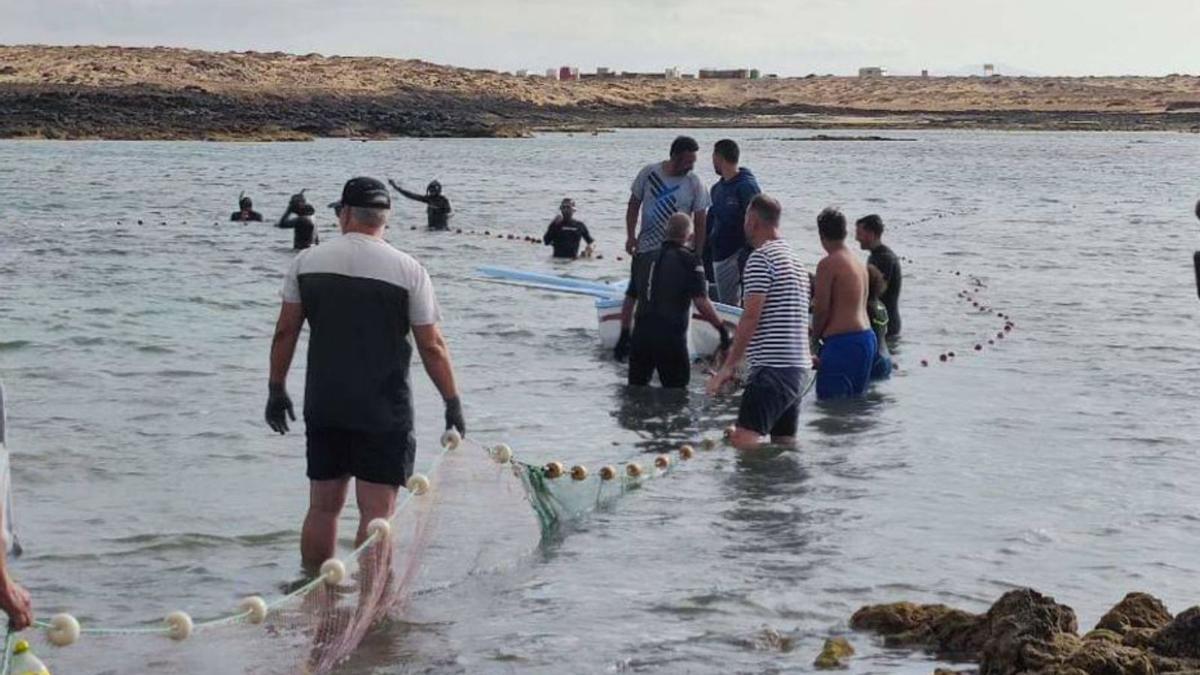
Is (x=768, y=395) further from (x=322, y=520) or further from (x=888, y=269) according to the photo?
(x=888, y=269)

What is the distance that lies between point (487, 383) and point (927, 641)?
8.27m

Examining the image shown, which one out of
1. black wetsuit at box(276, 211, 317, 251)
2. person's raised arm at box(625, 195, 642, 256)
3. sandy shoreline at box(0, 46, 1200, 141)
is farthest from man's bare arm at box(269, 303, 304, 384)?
sandy shoreline at box(0, 46, 1200, 141)

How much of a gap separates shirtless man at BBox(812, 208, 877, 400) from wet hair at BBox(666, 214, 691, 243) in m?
1.07

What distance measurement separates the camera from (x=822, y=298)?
39.8 ft

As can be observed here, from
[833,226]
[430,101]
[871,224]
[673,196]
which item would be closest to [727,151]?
[673,196]

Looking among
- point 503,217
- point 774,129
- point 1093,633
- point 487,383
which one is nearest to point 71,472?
point 487,383

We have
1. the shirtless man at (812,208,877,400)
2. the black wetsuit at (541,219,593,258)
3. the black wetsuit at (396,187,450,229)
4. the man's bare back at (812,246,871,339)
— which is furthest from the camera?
the black wetsuit at (396,187,450,229)

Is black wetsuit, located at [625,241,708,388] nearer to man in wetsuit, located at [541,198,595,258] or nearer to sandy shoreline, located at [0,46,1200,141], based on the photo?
man in wetsuit, located at [541,198,595,258]

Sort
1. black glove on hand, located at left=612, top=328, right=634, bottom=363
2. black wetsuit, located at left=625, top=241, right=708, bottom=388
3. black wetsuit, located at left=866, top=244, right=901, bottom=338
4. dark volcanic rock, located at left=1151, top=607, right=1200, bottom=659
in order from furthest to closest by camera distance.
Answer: black glove on hand, located at left=612, top=328, right=634, bottom=363 < black wetsuit, located at left=866, top=244, right=901, bottom=338 < black wetsuit, located at left=625, top=241, right=708, bottom=388 < dark volcanic rock, located at left=1151, top=607, right=1200, bottom=659

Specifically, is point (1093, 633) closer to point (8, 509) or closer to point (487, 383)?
point (8, 509)

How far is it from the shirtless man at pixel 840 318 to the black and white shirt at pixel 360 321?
4631mm

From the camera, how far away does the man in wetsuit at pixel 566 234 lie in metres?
27.1

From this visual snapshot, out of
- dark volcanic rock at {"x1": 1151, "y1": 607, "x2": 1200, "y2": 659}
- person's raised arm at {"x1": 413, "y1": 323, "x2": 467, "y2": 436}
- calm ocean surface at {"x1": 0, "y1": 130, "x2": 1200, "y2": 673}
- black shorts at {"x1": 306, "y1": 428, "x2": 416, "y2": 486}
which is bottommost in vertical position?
calm ocean surface at {"x1": 0, "y1": 130, "x2": 1200, "y2": 673}

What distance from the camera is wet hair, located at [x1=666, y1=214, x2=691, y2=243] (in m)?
12.7
